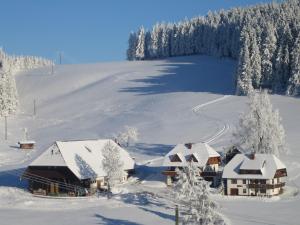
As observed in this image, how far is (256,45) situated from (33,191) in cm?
7161

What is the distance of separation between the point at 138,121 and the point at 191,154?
1614 inches

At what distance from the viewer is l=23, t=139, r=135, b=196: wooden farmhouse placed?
199 ft

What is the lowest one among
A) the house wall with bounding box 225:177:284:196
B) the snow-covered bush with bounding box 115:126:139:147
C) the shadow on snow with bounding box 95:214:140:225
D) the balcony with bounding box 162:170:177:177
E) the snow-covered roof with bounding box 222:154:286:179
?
the shadow on snow with bounding box 95:214:140:225

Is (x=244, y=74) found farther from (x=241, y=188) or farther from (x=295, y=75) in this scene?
(x=241, y=188)

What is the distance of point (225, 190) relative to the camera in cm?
5919

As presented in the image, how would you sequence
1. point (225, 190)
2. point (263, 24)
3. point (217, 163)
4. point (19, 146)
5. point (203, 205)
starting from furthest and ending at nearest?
1. point (263, 24)
2. point (19, 146)
3. point (217, 163)
4. point (225, 190)
5. point (203, 205)

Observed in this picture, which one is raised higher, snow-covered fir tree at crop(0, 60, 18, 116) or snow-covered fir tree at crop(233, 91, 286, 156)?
snow-covered fir tree at crop(0, 60, 18, 116)

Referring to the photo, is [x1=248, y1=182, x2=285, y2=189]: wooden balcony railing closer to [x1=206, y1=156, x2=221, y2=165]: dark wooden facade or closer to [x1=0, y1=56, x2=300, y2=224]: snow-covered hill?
[x1=0, y1=56, x2=300, y2=224]: snow-covered hill

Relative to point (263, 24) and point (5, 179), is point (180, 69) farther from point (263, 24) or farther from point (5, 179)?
point (5, 179)

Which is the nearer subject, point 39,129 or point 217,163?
point 217,163

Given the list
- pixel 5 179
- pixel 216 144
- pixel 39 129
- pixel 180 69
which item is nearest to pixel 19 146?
pixel 39 129

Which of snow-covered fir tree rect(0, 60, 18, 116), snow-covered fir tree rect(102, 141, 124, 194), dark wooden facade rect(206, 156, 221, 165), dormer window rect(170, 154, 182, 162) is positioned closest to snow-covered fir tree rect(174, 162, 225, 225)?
snow-covered fir tree rect(102, 141, 124, 194)

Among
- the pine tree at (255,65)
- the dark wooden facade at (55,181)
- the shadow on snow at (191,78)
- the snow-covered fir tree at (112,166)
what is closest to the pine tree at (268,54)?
the pine tree at (255,65)

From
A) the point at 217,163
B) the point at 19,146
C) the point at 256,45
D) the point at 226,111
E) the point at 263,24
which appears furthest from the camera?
the point at 263,24
